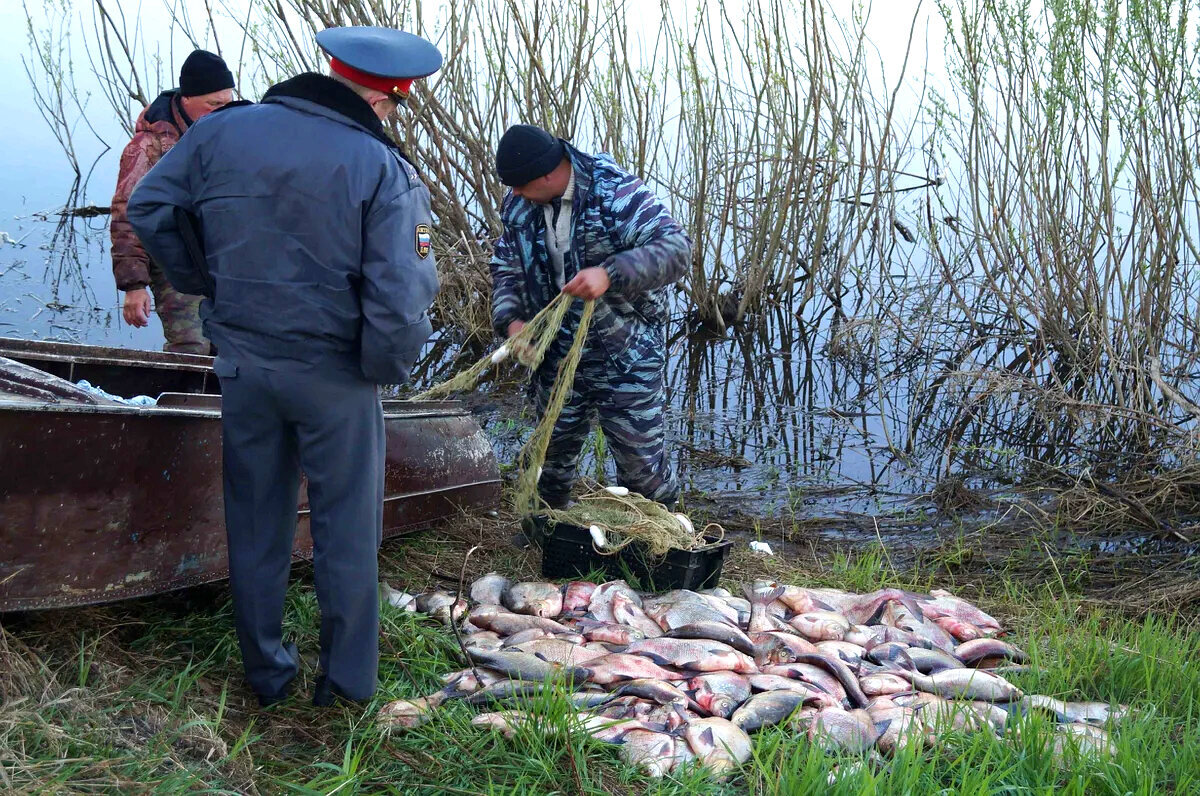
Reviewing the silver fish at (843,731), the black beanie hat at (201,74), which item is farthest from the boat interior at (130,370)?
the silver fish at (843,731)

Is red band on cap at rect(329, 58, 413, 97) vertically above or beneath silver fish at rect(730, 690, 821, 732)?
above

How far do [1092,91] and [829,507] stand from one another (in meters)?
3.60

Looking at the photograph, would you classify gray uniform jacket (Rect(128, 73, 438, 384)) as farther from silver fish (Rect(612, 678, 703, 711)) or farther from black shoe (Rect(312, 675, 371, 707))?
silver fish (Rect(612, 678, 703, 711))

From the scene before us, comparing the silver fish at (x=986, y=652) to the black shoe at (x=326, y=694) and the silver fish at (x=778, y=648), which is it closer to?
the silver fish at (x=778, y=648)

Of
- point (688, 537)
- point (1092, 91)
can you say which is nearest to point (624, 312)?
point (688, 537)

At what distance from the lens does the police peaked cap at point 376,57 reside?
324cm

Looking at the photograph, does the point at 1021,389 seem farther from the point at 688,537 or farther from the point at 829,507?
the point at 688,537

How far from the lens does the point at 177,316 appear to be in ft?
20.5

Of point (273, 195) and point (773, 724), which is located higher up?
point (273, 195)

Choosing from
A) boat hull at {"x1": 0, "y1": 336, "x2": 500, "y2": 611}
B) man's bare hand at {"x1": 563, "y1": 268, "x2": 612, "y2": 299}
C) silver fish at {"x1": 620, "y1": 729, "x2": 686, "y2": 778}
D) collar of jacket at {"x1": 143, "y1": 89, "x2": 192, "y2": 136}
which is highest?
collar of jacket at {"x1": 143, "y1": 89, "x2": 192, "y2": 136}

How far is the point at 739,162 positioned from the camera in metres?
11.1

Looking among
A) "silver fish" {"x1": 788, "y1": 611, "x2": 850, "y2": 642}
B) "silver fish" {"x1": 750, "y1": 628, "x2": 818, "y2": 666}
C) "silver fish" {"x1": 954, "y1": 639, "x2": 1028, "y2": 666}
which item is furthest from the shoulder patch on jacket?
"silver fish" {"x1": 954, "y1": 639, "x2": 1028, "y2": 666}

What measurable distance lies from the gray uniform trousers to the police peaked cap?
88 cm

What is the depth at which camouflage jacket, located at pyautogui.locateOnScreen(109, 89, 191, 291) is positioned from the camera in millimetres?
5918
